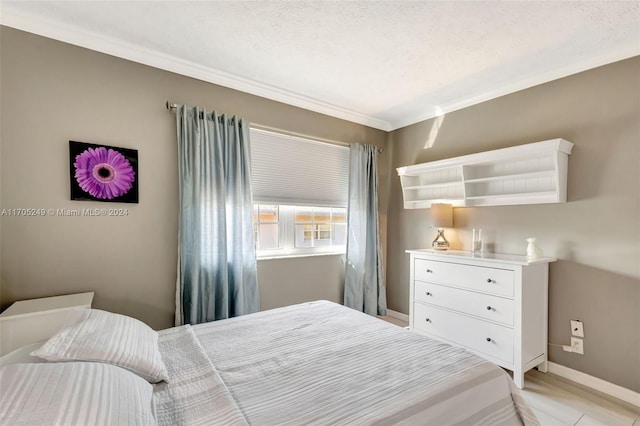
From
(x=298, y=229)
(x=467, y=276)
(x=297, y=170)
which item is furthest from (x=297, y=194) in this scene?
(x=467, y=276)

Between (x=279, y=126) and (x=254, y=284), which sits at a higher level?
(x=279, y=126)

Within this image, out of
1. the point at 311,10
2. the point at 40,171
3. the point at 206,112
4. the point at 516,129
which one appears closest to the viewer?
the point at 311,10

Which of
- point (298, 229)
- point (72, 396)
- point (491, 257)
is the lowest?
point (72, 396)

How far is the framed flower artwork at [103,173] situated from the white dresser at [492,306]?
8.92 ft

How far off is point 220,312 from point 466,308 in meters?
2.18

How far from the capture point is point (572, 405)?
6.65 feet

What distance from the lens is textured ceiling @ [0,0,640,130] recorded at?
1815mm

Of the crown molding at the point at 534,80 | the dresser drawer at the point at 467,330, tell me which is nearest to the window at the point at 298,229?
the dresser drawer at the point at 467,330

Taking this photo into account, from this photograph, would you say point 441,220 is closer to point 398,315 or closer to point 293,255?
point 398,315

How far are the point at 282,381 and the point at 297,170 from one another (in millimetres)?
2323

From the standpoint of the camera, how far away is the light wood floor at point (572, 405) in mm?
1873

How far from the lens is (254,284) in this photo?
9.10 feet

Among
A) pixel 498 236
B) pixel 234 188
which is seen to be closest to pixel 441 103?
Answer: pixel 498 236

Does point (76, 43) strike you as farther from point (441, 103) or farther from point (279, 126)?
point (441, 103)
